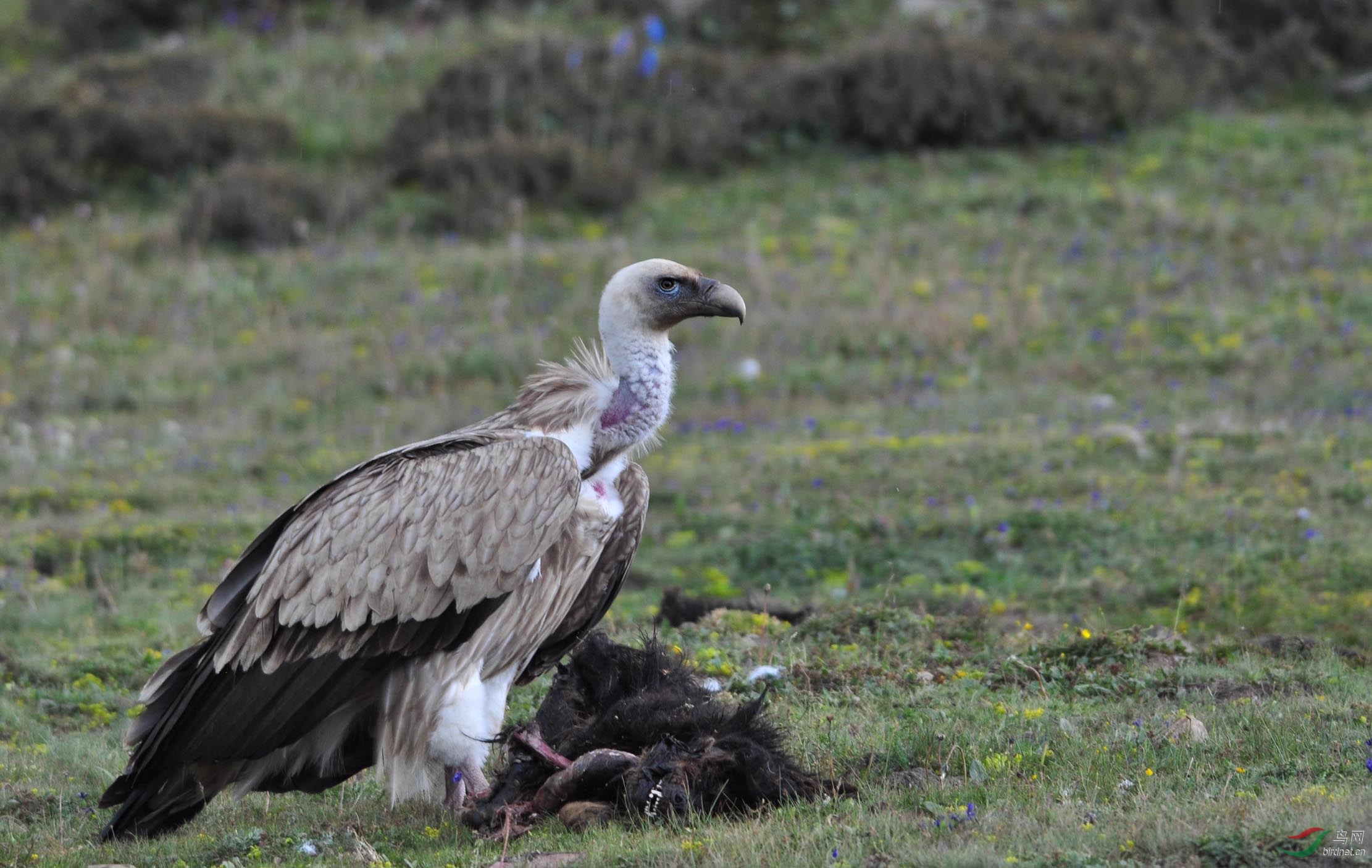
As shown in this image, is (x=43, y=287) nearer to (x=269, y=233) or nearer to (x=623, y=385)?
(x=269, y=233)

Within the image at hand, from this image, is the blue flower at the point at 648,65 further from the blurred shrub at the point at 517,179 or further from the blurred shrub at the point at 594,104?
the blurred shrub at the point at 517,179

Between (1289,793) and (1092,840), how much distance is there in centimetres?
75

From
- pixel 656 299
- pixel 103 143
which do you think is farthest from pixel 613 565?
pixel 103 143

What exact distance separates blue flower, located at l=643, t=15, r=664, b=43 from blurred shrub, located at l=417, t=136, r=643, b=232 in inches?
137

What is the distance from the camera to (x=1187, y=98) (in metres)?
19.1

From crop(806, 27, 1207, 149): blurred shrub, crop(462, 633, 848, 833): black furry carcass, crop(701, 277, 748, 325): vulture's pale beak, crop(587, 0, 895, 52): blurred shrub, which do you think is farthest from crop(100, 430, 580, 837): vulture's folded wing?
crop(587, 0, 895, 52): blurred shrub

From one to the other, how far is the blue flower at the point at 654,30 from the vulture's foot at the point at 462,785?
16.6 meters

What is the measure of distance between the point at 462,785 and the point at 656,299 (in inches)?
75.2

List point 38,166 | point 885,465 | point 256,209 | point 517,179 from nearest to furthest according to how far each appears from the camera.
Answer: point 885,465 → point 256,209 → point 517,179 → point 38,166

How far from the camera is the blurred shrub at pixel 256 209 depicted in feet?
56.7

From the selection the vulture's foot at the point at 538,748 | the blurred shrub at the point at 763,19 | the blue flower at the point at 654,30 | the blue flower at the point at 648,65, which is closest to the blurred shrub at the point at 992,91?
the blue flower at the point at 648,65

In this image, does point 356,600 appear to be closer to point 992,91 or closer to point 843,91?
point 992,91

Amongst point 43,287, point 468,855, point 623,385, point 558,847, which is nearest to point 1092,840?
point 558,847

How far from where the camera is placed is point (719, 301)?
6.04m
